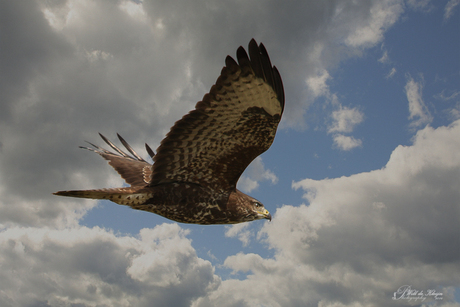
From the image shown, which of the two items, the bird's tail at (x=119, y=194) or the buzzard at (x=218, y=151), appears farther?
the bird's tail at (x=119, y=194)

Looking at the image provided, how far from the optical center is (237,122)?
6.27m

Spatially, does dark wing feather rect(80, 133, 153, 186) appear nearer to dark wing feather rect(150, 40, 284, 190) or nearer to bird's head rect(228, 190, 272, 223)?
dark wing feather rect(150, 40, 284, 190)

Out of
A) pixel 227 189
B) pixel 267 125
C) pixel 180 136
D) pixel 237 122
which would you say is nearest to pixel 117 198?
pixel 180 136

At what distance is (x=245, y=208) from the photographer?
760cm

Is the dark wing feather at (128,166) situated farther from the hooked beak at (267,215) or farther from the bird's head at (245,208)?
the hooked beak at (267,215)

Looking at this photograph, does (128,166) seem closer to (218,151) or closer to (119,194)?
(119,194)

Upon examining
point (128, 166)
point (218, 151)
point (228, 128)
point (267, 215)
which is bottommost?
point (267, 215)

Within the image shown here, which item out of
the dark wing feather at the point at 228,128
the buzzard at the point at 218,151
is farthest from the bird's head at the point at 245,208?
the dark wing feather at the point at 228,128

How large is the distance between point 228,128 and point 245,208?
210 centimetres

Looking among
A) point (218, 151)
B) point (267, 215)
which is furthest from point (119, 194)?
point (267, 215)

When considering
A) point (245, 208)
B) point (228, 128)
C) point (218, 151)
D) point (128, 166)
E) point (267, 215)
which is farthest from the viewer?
point (128, 166)

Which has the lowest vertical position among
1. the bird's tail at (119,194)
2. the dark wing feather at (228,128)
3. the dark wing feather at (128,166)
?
the bird's tail at (119,194)

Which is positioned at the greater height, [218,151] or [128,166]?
[128,166]

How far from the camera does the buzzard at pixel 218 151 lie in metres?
5.63
